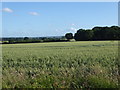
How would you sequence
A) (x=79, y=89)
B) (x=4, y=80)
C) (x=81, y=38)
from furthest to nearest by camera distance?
(x=81, y=38) < (x=4, y=80) < (x=79, y=89)

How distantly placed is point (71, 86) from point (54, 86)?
0.43 metres

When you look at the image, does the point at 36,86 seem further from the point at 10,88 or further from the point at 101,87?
the point at 101,87

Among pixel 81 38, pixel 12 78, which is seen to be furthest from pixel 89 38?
pixel 12 78

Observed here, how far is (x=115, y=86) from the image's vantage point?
5.18 meters

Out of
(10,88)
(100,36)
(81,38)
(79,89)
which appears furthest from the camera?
(81,38)

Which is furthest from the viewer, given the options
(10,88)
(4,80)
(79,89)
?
(4,80)

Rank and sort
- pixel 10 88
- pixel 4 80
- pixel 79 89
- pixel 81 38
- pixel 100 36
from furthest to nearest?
pixel 81 38, pixel 100 36, pixel 4 80, pixel 10 88, pixel 79 89

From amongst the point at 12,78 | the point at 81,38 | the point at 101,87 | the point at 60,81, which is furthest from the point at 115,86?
the point at 81,38

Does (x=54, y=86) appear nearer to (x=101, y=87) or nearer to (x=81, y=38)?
(x=101, y=87)

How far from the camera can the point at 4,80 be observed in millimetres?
6156

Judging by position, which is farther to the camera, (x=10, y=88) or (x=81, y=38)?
(x=81, y=38)

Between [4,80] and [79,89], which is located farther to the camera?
[4,80]

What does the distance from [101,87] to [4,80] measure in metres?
2.76

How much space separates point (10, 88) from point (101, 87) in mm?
2276
